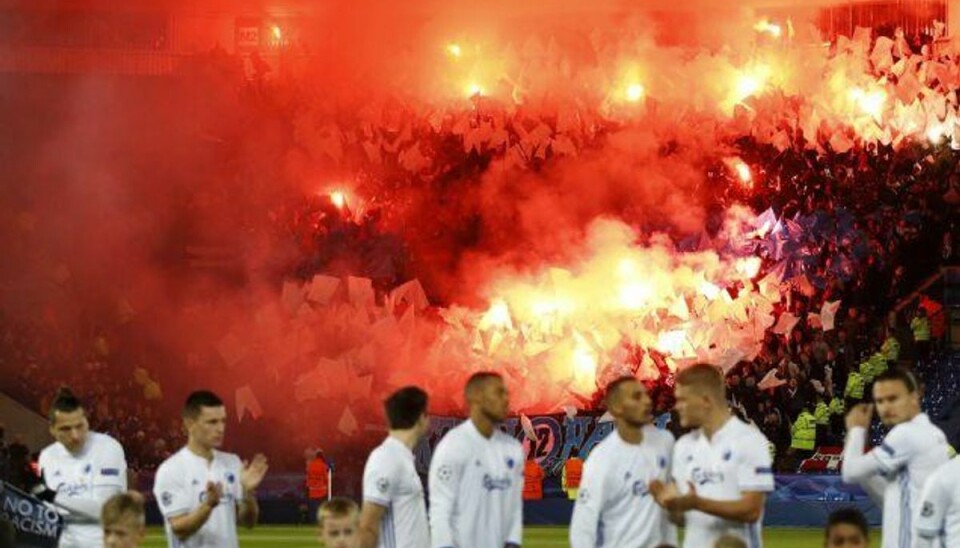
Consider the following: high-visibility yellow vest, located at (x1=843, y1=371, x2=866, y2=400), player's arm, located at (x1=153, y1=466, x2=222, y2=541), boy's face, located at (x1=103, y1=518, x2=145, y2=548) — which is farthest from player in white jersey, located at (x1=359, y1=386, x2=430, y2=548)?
high-visibility yellow vest, located at (x1=843, y1=371, x2=866, y2=400)

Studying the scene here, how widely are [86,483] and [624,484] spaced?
131 inches

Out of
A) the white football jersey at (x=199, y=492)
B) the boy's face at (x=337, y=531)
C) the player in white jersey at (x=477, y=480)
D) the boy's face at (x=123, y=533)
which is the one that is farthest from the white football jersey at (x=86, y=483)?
the boy's face at (x=337, y=531)

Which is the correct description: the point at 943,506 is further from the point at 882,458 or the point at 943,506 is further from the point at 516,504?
the point at 516,504

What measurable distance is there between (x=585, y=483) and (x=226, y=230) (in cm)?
2338

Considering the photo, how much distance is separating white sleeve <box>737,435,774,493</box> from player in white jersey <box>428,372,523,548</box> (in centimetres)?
131

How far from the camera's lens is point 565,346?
30984mm

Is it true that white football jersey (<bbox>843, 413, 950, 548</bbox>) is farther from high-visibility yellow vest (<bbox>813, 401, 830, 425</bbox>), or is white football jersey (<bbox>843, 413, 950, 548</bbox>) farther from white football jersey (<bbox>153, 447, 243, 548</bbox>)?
high-visibility yellow vest (<bbox>813, 401, 830, 425</bbox>)

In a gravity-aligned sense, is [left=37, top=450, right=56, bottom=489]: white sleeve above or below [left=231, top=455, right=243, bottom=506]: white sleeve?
above

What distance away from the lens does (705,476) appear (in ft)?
31.9

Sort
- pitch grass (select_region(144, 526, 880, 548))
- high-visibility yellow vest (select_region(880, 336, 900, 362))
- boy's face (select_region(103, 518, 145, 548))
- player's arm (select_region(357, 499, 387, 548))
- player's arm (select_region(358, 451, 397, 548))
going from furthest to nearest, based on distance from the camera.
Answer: high-visibility yellow vest (select_region(880, 336, 900, 362)) → pitch grass (select_region(144, 526, 880, 548)) → player's arm (select_region(358, 451, 397, 548)) → player's arm (select_region(357, 499, 387, 548)) → boy's face (select_region(103, 518, 145, 548))

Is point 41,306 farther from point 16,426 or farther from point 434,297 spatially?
point 434,297

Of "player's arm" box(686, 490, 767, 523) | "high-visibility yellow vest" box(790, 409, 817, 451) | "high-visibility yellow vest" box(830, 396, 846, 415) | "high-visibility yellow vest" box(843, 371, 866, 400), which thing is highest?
"high-visibility yellow vest" box(843, 371, 866, 400)

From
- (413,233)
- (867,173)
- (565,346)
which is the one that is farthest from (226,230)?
(867,173)

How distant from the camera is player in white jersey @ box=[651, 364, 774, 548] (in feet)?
31.3
